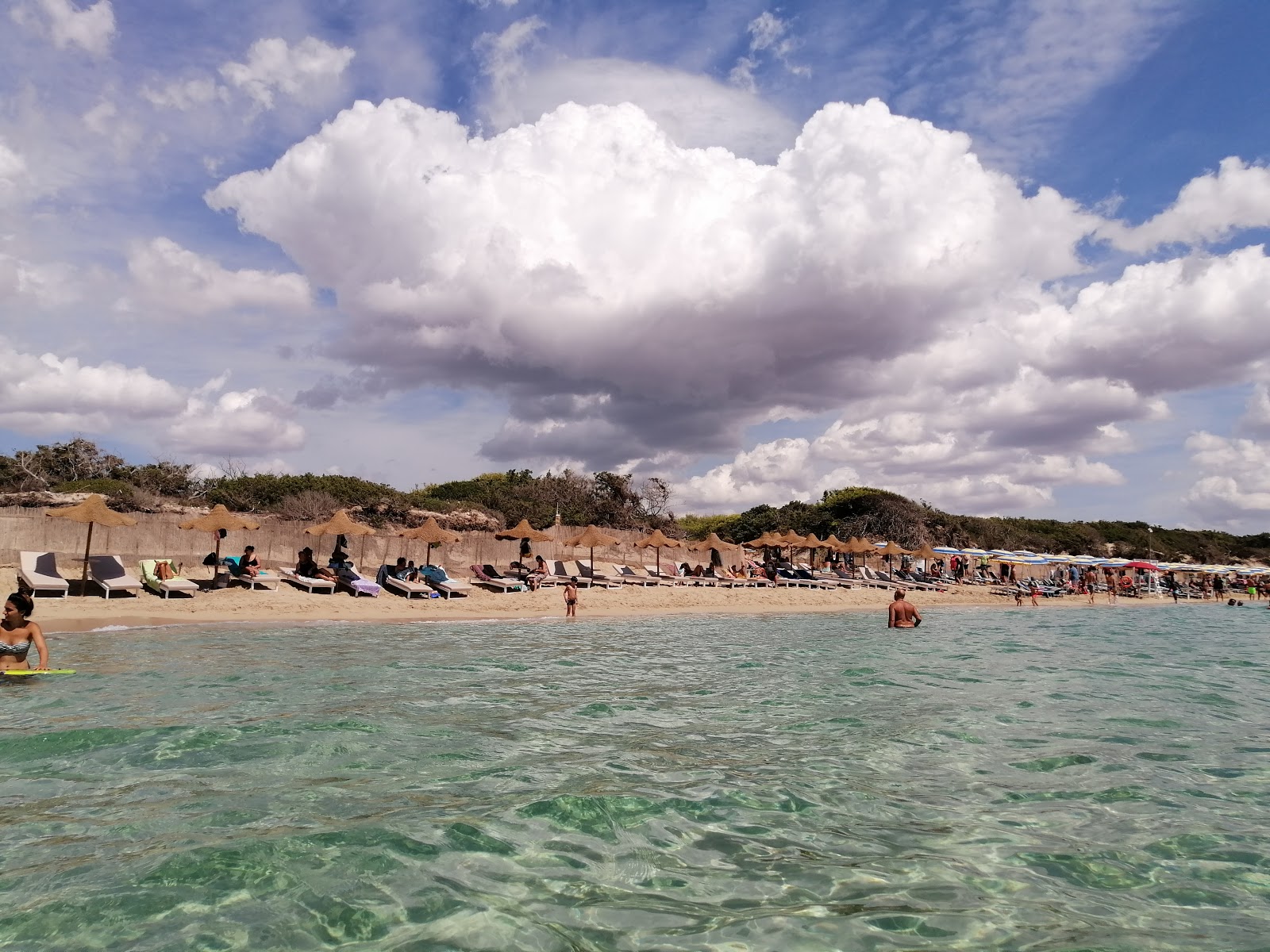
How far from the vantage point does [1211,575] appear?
47.6 metres

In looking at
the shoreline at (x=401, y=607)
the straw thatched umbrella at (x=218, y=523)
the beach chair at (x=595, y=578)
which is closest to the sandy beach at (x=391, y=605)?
the shoreline at (x=401, y=607)

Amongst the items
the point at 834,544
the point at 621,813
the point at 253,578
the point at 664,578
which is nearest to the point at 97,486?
the point at 253,578

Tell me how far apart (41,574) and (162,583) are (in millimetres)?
2203

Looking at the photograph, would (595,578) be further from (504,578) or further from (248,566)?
(248,566)

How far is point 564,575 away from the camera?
2656 centimetres

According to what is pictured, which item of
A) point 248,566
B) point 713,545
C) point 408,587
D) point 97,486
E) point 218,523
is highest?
point 97,486

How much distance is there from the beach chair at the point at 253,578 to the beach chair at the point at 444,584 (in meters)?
3.94

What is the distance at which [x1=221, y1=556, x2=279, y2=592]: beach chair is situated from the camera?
19.3 metres

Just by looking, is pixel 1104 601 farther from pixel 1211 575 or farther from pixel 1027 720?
pixel 1027 720

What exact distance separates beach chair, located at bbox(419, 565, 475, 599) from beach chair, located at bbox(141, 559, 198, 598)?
18.9 ft

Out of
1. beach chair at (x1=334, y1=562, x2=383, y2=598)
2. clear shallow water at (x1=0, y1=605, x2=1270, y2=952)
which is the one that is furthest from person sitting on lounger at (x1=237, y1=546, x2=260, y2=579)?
clear shallow water at (x1=0, y1=605, x2=1270, y2=952)

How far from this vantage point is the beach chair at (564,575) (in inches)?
1027

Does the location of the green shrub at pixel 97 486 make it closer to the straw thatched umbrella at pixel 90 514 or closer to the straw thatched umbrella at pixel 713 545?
the straw thatched umbrella at pixel 90 514

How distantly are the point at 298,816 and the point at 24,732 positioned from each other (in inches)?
146
